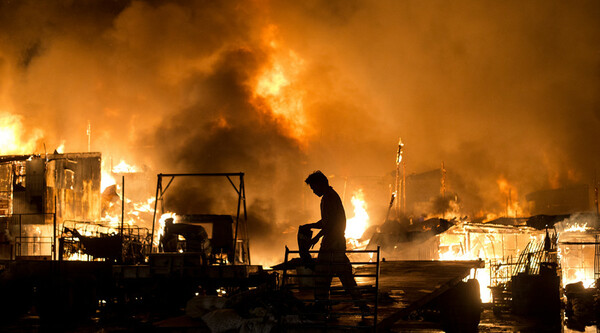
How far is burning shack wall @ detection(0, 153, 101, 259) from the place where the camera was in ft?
109

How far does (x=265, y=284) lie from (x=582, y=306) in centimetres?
1169

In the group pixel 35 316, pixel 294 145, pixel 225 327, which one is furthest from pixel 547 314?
pixel 294 145

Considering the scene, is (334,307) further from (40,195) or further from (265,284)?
(40,195)

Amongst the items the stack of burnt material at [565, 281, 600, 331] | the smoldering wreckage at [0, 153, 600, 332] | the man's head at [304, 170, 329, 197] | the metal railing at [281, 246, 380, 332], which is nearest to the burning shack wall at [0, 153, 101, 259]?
the smoldering wreckage at [0, 153, 600, 332]

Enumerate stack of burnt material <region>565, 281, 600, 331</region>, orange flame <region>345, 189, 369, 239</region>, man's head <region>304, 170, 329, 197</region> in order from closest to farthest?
man's head <region>304, 170, 329, 197</region> < stack of burnt material <region>565, 281, 600, 331</region> < orange flame <region>345, 189, 369, 239</region>

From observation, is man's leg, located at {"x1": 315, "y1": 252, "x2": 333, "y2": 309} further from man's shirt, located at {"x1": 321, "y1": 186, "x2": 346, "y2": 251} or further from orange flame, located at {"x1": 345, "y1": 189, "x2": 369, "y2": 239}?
orange flame, located at {"x1": 345, "y1": 189, "x2": 369, "y2": 239}

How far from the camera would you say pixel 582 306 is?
17250 millimetres

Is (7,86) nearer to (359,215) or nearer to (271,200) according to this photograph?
(271,200)

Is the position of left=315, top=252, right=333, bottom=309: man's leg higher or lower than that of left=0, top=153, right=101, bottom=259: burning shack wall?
lower

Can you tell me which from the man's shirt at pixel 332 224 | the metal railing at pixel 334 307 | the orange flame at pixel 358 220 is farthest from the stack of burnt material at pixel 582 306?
the orange flame at pixel 358 220

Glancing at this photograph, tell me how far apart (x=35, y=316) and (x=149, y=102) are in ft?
129

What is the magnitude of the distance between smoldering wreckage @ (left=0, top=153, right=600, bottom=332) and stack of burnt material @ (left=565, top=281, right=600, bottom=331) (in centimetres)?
4

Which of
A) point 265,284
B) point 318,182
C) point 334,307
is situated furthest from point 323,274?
point 265,284

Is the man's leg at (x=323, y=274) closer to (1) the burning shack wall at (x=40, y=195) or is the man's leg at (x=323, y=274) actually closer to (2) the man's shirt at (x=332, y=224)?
(2) the man's shirt at (x=332, y=224)
